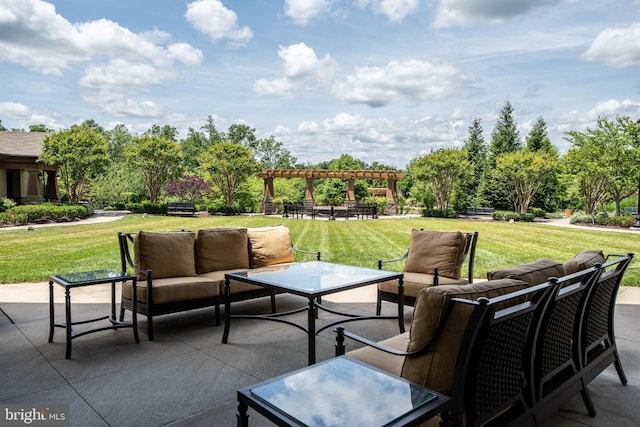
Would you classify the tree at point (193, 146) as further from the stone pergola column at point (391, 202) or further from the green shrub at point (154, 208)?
the stone pergola column at point (391, 202)

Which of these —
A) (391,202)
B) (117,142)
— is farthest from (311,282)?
(117,142)

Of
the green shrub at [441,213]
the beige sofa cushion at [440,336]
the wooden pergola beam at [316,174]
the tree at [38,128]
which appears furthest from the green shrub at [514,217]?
the tree at [38,128]

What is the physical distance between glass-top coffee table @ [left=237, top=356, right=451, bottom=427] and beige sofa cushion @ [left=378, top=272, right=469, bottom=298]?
2.52 meters

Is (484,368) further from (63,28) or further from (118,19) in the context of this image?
(118,19)

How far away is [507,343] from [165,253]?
134 inches

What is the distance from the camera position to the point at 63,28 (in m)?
13.4

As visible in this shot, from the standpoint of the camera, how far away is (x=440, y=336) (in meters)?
1.57

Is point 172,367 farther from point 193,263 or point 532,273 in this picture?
point 532,273

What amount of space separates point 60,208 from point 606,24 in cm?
1899

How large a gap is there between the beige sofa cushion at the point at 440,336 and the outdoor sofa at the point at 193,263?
275cm

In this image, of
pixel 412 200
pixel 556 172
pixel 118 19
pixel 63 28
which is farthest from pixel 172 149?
pixel 556 172

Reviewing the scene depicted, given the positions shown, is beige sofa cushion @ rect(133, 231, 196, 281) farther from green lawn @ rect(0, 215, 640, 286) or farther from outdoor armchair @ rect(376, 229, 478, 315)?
green lawn @ rect(0, 215, 640, 286)

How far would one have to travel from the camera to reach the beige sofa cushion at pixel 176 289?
3.77 meters

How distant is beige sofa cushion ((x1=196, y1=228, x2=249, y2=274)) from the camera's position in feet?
14.9
